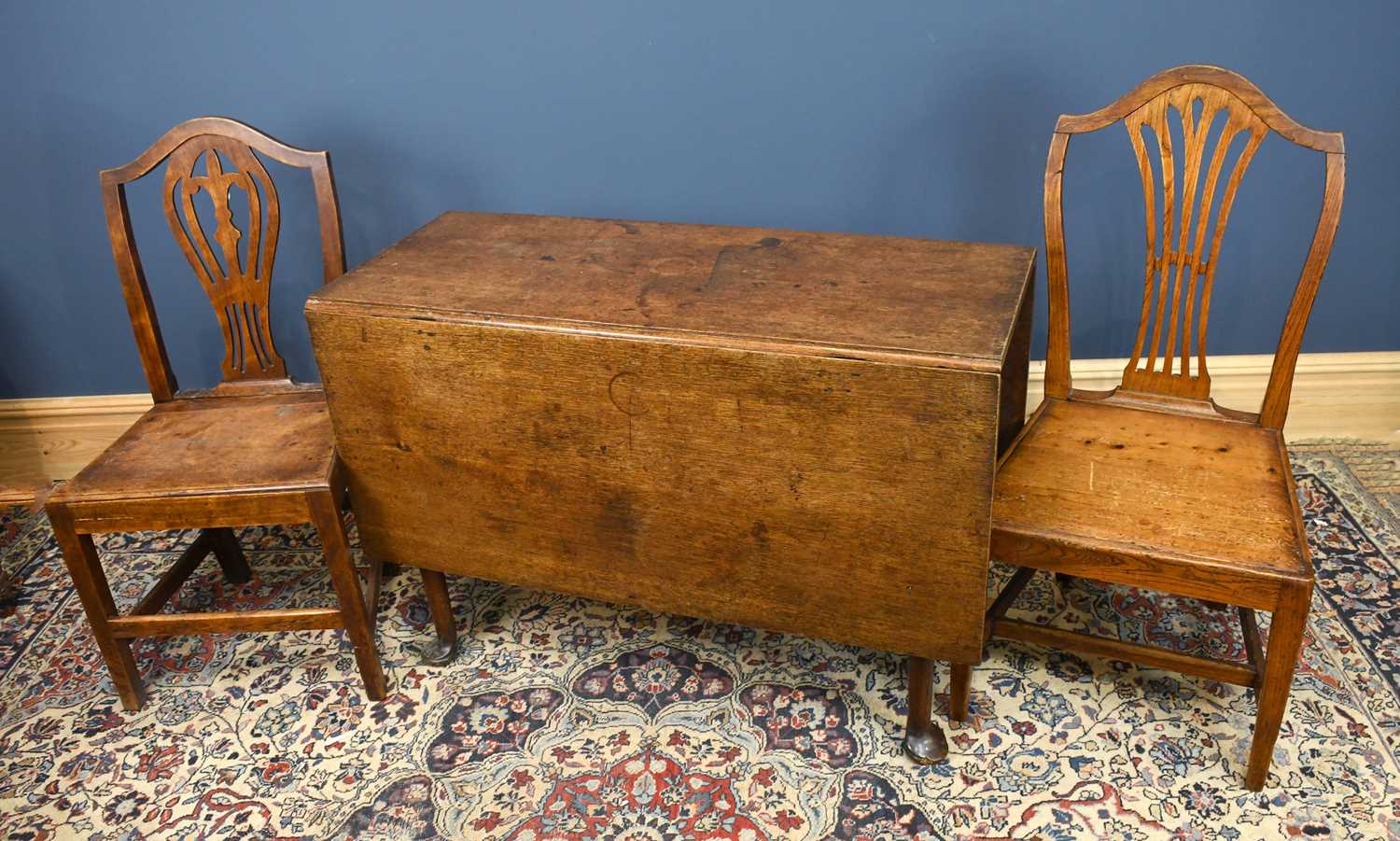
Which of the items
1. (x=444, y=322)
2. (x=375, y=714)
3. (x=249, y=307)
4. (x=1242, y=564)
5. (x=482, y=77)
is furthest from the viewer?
(x=482, y=77)

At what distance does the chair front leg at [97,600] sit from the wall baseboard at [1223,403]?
2.62ft

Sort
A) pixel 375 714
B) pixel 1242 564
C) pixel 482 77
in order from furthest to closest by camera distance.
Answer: pixel 482 77 → pixel 375 714 → pixel 1242 564

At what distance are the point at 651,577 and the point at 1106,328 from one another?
138 cm

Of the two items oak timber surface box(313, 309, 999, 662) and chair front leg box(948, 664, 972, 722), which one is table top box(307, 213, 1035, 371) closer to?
oak timber surface box(313, 309, 999, 662)

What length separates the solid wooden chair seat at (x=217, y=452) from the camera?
1.86 meters

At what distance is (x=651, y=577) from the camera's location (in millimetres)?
1844

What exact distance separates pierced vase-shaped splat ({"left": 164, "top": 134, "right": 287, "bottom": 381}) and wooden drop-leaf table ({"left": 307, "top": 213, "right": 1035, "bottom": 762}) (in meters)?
0.36

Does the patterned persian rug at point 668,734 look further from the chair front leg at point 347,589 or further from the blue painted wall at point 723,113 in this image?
the blue painted wall at point 723,113

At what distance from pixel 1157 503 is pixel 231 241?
1.76 m

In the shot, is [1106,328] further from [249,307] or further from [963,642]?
[249,307]

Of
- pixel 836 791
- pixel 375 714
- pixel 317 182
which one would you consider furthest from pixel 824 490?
pixel 317 182

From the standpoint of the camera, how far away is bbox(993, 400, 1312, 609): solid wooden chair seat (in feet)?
5.33

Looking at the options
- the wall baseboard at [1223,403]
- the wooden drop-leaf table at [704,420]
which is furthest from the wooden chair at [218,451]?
the wall baseboard at [1223,403]

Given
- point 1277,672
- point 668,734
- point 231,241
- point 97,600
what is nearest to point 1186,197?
point 1277,672
